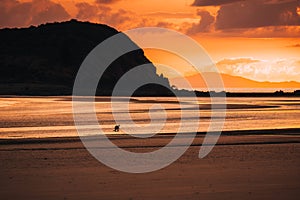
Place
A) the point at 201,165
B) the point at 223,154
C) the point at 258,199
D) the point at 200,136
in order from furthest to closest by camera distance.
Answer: the point at 200,136, the point at 223,154, the point at 201,165, the point at 258,199

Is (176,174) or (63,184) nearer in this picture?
(63,184)

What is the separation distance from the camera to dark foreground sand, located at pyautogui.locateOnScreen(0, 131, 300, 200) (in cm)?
1527

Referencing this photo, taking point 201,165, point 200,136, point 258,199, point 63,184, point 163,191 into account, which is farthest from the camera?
point 200,136

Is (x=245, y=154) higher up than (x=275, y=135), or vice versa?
(x=275, y=135)

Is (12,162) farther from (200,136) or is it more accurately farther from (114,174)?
(200,136)

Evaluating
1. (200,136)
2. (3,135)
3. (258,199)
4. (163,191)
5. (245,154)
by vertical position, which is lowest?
(258,199)

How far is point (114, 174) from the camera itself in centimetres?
1867

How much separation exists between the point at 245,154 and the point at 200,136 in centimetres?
969

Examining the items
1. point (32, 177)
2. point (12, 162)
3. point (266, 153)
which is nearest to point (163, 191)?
point (32, 177)

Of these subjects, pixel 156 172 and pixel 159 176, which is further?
pixel 156 172

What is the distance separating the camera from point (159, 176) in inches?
720

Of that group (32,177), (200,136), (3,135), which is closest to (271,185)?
(32,177)

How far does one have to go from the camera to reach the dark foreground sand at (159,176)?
1527cm

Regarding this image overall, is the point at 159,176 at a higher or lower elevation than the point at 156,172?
lower
